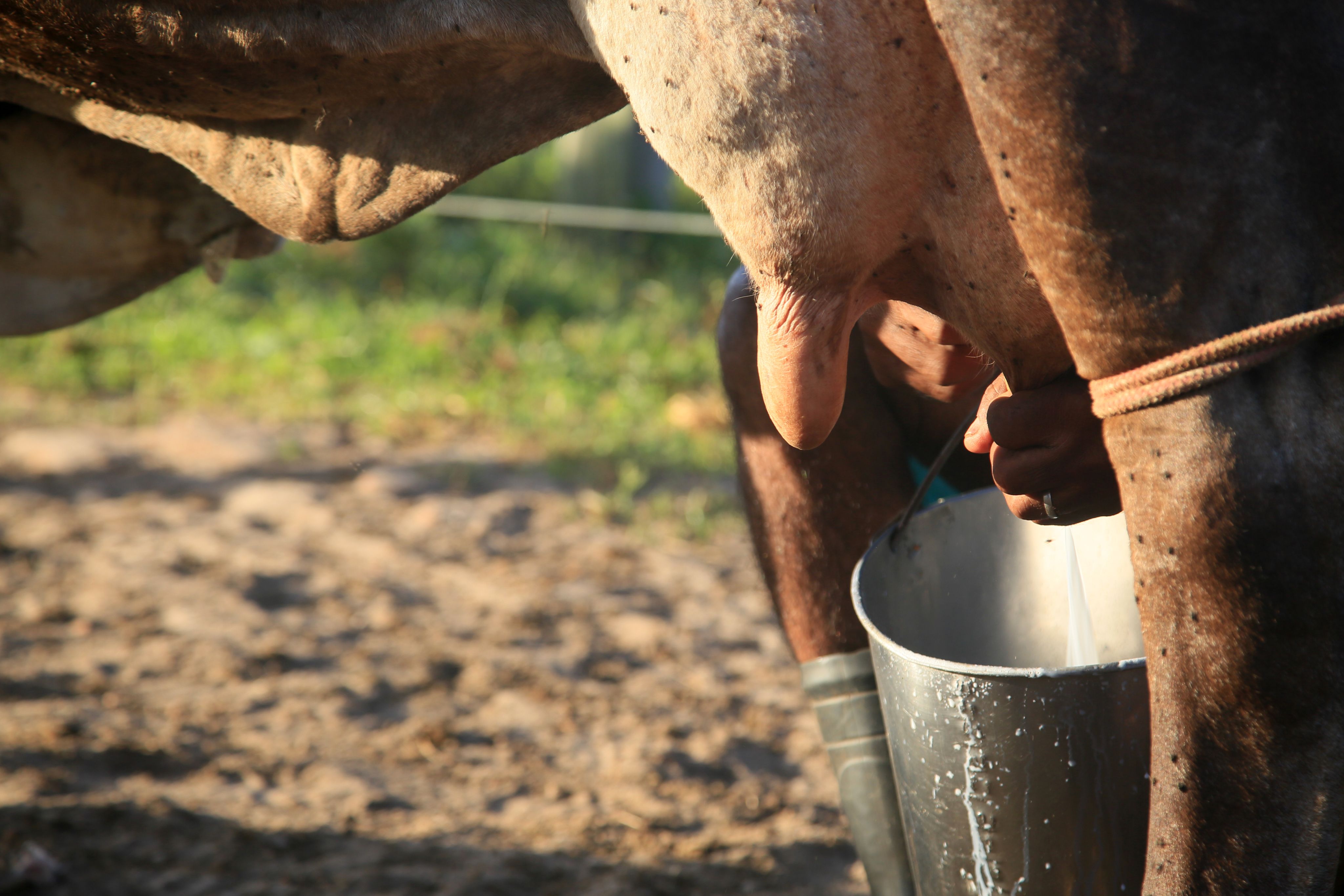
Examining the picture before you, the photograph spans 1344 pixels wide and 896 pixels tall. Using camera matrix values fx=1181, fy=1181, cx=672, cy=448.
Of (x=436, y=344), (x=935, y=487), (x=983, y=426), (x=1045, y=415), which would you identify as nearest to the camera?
(x=1045, y=415)

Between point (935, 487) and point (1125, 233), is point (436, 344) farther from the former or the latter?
point (1125, 233)

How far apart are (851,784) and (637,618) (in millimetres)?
1136

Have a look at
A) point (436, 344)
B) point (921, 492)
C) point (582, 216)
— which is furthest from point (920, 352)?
point (582, 216)

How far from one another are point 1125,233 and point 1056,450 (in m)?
0.27

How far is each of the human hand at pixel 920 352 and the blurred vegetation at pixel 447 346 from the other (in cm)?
201

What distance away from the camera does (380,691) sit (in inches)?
103

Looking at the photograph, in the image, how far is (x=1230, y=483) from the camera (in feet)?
3.11

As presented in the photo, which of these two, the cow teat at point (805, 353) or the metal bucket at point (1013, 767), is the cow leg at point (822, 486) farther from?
the cow teat at point (805, 353)

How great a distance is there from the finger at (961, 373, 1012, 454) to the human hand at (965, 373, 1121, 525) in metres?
0.03

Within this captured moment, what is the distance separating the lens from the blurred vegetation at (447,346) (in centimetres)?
404

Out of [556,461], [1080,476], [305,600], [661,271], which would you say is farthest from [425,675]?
[661,271]

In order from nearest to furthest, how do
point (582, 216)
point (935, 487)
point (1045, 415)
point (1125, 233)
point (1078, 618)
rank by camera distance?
point (1125, 233)
point (1045, 415)
point (1078, 618)
point (935, 487)
point (582, 216)

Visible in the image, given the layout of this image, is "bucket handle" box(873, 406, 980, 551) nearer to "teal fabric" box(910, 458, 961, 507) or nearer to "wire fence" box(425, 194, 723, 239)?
"teal fabric" box(910, 458, 961, 507)

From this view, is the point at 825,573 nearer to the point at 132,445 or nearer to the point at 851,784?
the point at 851,784
